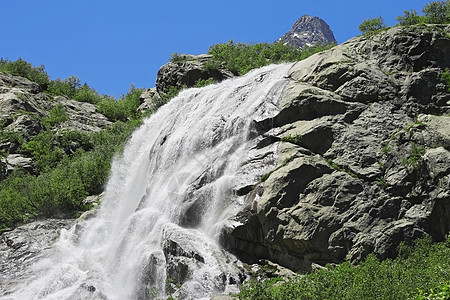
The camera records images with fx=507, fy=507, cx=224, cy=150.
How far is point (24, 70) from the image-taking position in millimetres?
62281

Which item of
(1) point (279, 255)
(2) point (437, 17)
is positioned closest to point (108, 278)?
(1) point (279, 255)

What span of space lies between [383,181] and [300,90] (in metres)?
6.68

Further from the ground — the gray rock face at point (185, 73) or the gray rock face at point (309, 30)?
the gray rock face at point (309, 30)

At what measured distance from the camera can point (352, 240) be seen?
18844 millimetres

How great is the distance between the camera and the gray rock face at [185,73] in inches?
1818

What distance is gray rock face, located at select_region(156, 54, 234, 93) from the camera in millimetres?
46188

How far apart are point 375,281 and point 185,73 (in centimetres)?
3581

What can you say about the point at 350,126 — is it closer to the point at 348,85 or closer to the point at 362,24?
the point at 348,85

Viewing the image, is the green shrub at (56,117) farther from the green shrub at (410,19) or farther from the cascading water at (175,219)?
the green shrub at (410,19)

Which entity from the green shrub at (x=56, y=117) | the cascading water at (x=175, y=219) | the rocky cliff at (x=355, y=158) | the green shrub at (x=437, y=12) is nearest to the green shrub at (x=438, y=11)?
the green shrub at (x=437, y=12)

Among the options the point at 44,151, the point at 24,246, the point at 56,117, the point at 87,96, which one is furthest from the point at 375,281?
the point at 87,96

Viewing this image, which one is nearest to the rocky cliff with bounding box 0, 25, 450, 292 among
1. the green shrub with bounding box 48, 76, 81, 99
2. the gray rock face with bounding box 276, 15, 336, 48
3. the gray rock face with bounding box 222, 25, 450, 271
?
the gray rock face with bounding box 222, 25, 450, 271

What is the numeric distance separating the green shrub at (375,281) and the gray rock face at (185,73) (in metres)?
31.3

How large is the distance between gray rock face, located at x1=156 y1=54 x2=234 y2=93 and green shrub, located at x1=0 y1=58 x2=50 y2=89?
19.7 meters
